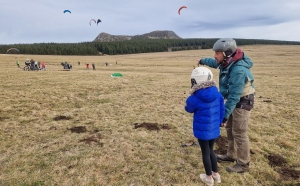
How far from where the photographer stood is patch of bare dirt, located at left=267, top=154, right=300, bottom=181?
5298 millimetres

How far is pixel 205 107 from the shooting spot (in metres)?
4.33

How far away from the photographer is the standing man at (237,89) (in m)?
4.64

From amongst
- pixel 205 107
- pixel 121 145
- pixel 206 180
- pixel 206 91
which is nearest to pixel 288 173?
pixel 206 180

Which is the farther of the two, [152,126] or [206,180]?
[152,126]

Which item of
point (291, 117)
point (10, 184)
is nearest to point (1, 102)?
point (10, 184)

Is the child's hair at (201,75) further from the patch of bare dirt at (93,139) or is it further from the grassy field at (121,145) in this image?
the patch of bare dirt at (93,139)

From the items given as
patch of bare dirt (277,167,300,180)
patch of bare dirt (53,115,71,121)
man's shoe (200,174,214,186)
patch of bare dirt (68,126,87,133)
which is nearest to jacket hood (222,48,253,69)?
man's shoe (200,174,214,186)

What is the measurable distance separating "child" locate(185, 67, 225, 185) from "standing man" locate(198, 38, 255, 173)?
36 cm

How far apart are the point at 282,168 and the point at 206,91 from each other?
363 centimetres

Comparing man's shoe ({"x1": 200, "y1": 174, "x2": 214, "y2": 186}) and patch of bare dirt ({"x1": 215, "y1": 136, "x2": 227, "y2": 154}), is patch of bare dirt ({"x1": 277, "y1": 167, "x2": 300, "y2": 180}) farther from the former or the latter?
man's shoe ({"x1": 200, "y1": 174, "x2": 214, "y2": 186})

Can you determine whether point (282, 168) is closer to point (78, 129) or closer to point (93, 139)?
point (93, 139)

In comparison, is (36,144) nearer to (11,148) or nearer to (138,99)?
(11,148)

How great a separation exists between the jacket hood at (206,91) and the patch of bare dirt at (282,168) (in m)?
3.16

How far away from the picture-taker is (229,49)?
4.69m
